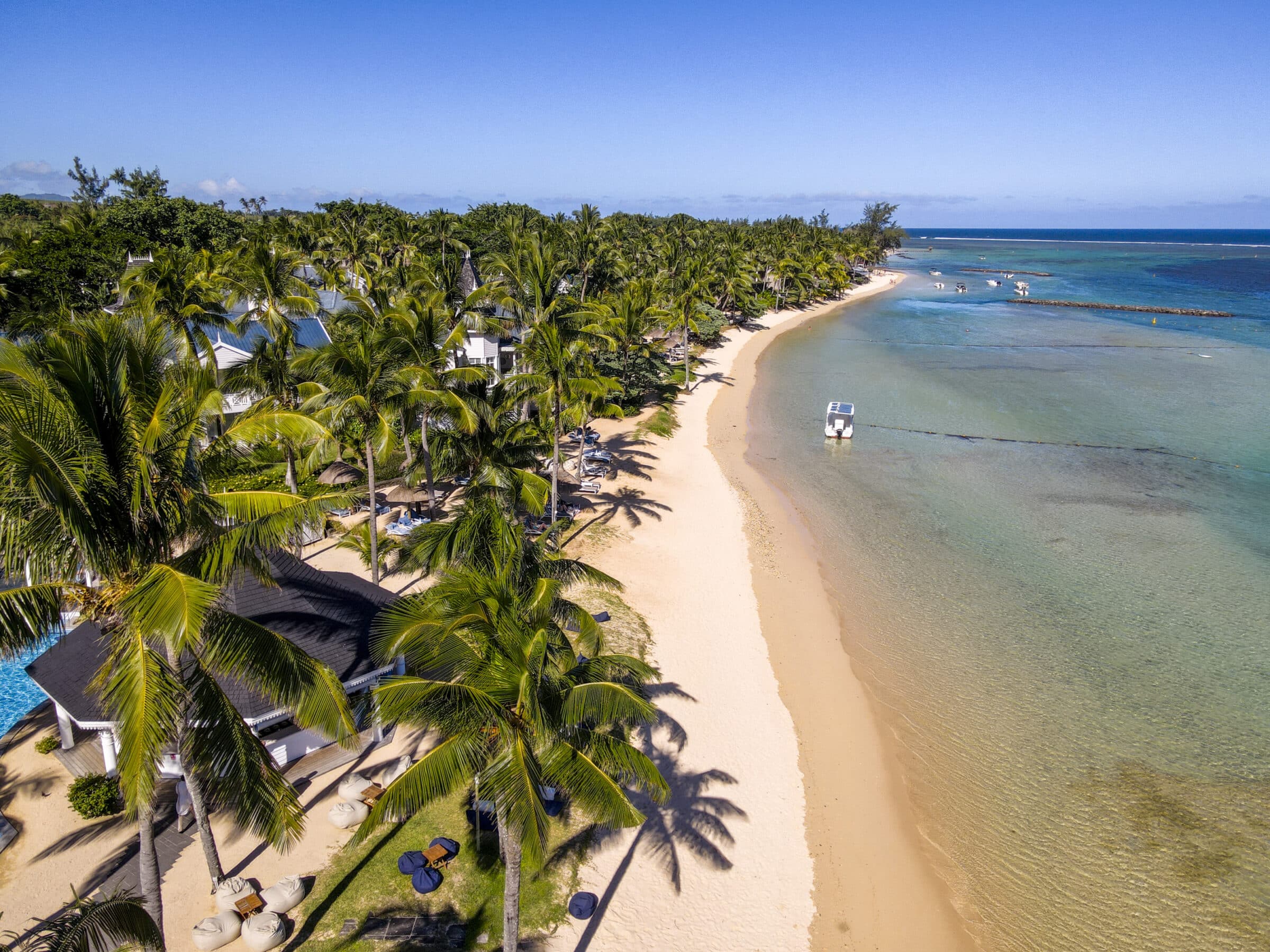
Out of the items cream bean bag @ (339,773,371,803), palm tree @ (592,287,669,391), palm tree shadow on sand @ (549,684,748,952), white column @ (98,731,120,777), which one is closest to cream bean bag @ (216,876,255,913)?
cream bean bag @ (339,773,371,803)

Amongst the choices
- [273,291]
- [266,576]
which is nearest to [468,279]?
[273,291]

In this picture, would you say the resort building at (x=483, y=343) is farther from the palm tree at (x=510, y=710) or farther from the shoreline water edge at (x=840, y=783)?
the palm tree at (x=510, y=710)

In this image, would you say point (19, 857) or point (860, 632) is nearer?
point (19, 857)

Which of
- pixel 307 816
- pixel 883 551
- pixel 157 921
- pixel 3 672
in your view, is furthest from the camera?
pixel 883 551

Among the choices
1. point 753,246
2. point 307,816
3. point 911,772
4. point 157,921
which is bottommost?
point 911,772

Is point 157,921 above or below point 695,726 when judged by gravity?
above

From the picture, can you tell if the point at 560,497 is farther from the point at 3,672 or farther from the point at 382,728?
the point at 3,672

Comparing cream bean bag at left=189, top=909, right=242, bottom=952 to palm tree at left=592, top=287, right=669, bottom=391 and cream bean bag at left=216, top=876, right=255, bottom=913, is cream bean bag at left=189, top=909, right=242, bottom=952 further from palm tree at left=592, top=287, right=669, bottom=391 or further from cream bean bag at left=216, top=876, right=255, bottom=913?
palm tree at left=592, top=287, right=669, bottom=391

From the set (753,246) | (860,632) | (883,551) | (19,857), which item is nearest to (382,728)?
(19,857)

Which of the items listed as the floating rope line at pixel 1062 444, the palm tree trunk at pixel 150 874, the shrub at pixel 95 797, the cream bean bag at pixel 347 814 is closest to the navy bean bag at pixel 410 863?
the cream bean bag at pixel 347 814
